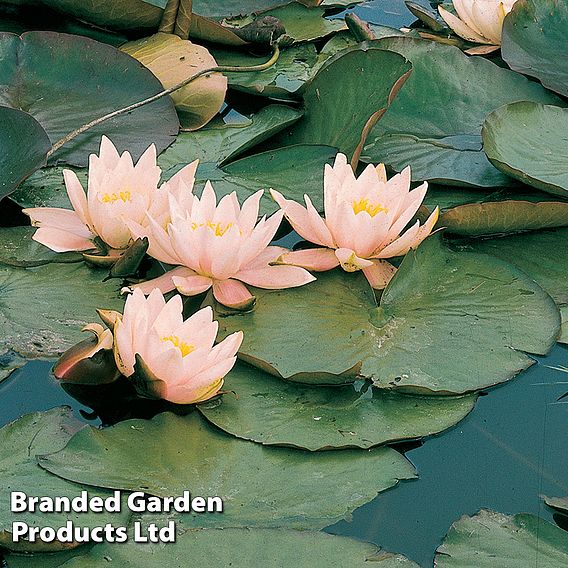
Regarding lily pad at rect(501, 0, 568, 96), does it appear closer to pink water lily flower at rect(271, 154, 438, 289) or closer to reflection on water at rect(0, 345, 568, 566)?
pink water lily flower at rect(271, 154, 438, 289)

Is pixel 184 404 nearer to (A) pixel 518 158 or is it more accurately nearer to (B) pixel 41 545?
(B) pixel 41 545

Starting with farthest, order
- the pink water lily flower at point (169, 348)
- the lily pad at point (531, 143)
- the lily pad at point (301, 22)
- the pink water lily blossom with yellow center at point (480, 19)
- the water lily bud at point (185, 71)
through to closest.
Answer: the lily pad at point (301, 22), the pink water lily blossom with yellow center at point (480, 19), the water lily bud at point (185, 71), the lily pad at point (531, 143), the pink water lily flower at point (169, 348)

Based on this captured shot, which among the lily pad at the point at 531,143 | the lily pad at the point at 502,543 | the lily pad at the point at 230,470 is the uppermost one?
the lily pad at the point at 531,143

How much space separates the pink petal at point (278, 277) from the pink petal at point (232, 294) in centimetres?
2

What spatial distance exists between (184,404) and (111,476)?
21 centimetres

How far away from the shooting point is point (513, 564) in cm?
123

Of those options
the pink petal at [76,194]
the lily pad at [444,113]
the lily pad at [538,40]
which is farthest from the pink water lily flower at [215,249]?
the lily pad at [538,40]

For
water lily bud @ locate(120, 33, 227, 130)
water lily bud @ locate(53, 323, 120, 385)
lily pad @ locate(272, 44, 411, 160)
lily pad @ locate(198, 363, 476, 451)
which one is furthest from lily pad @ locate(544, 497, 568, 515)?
water lily bud @ locate(120, 33, 227, 130)

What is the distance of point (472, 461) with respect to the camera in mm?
1443

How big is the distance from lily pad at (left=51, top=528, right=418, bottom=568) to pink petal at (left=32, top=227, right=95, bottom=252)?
2.38 feet

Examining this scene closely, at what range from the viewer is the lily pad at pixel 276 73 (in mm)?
2438

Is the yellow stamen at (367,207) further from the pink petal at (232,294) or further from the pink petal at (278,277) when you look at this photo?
the pink petal at (232,294)

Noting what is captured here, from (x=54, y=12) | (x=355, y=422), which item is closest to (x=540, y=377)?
(x=355, y=422)

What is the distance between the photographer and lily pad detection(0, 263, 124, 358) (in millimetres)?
1585
